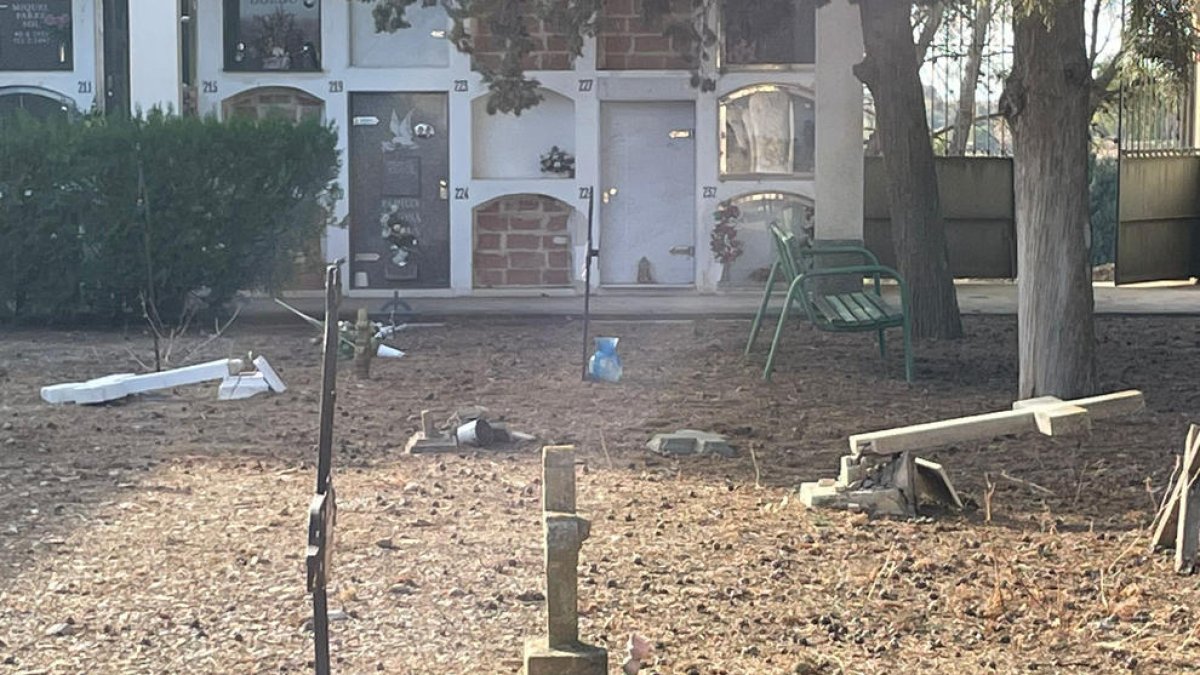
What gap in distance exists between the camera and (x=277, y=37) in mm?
18453

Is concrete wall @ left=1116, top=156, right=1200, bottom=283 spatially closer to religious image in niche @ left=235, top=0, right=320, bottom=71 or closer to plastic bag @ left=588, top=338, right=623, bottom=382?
→ religious image in niche @ left=235, top=0, right=320, bottom=71

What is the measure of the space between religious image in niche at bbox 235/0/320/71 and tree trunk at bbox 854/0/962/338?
7141mm

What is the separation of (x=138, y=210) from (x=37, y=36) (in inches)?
199

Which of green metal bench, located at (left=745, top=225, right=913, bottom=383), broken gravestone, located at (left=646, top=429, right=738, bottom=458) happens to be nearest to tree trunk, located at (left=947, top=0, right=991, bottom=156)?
green metal bench, located at (left=745, top=225, right=913, bottom=383)

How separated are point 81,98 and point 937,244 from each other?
9.15 meters

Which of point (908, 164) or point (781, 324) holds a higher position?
point (908, 164)

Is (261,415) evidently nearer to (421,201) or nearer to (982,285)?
(421,201)

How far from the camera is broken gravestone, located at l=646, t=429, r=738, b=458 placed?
8.59 metres

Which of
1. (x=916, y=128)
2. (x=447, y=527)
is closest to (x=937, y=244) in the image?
(x=916, y=128)

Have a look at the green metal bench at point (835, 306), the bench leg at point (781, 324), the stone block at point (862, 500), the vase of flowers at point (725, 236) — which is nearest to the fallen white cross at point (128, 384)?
→ the bench leg at point (781, 324)

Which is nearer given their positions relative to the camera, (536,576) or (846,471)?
(536,576)

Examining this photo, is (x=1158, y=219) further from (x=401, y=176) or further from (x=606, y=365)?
(x=606, y=365)

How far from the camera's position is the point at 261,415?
32.6ft

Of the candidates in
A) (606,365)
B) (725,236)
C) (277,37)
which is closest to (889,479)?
(606,365)
